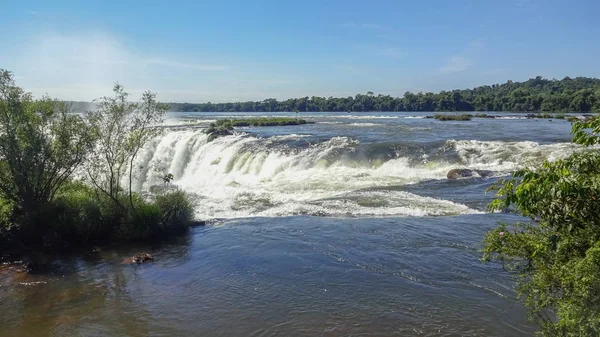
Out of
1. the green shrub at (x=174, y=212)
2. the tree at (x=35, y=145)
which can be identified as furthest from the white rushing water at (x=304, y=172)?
the tree at (x=35, y=145)

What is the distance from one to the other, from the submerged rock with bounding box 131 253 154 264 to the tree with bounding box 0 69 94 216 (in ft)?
12.7

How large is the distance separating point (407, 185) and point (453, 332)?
14.6 metres

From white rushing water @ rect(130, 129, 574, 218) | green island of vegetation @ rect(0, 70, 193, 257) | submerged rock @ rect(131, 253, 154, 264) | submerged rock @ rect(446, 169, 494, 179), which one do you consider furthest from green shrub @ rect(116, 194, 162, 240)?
submerged rock @ rect(446, 169, 494, 179)

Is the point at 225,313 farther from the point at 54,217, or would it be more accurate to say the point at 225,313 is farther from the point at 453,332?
the point at 54,217

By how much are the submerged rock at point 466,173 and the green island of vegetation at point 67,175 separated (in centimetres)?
1461

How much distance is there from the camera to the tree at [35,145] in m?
12.6

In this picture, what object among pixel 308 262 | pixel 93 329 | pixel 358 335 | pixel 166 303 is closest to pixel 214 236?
pixel 308 262

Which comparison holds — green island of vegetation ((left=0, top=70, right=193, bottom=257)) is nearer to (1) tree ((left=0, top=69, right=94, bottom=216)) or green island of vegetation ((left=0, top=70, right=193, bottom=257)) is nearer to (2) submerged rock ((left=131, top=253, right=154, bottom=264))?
(1) tree ((left=0, top=69, right=94, bottom=216))

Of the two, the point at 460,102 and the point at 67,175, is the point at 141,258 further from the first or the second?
the point at 460,102

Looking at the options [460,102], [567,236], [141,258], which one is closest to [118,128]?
[141,258]

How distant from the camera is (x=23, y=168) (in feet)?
42.0

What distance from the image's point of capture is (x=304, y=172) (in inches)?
A: 1041

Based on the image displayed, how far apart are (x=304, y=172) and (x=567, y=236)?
22091 mm

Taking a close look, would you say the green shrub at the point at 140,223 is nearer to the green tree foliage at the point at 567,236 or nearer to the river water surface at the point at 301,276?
the river water surface at the point at 301,276
